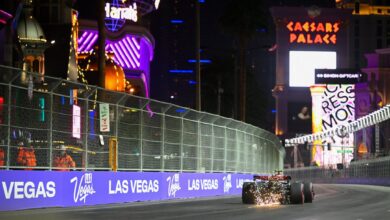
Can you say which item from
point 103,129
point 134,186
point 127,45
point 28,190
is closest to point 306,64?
point 127,45

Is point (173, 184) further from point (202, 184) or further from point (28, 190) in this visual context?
point (28, 190)

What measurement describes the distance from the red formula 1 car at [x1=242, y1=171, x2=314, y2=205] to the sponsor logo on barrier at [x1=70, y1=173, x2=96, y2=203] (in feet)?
18.3

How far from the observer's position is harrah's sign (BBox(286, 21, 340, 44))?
14125 centimetres

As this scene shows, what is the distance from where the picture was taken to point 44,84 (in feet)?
73.5

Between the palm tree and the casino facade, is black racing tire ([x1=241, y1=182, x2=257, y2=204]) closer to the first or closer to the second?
the palm tree

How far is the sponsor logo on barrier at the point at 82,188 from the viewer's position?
2308 cm

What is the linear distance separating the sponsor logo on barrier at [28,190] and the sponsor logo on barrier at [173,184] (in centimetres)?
887

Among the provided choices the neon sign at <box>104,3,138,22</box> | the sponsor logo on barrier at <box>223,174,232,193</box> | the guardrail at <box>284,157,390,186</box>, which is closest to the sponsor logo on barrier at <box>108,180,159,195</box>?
the sponsor logo on barrier at <box>223,174,232,193</box>

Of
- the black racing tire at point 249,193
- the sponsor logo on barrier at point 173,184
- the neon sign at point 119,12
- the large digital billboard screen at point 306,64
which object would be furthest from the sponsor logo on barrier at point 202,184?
the large digital billboard screen at point 306,64

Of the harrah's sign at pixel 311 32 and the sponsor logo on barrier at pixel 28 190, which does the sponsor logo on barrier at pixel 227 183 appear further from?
the harrah's sign at pixel 311 32

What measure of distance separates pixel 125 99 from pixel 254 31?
52.3m

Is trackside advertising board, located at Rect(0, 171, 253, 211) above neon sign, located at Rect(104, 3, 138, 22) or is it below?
below

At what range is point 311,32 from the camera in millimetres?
141750

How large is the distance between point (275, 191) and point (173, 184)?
5740 millimetres
